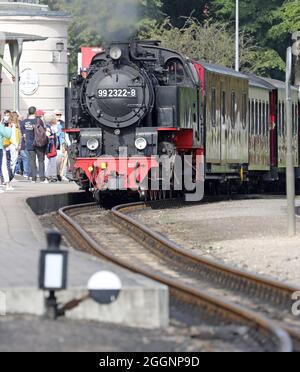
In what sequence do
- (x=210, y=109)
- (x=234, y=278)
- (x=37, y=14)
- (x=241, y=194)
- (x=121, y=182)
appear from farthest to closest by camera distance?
(x=37, y=14)
(x=241, y=194)
(x=210, y=109)
(x=121, y=182)
(x=234, y=278)

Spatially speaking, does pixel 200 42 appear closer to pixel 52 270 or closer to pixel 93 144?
pixel 93 144

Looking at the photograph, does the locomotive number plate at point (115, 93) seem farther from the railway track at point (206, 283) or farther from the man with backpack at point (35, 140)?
the man with backpack at point (35, 140)

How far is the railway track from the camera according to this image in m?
11.0

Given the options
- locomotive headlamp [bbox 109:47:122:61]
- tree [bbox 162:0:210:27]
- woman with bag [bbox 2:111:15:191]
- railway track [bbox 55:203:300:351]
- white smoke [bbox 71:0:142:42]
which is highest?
tree [bbox 162:0:210:27]

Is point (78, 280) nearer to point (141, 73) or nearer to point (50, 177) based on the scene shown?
point (141, 73)

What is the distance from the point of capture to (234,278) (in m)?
14.5

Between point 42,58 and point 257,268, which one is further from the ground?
point 42,58

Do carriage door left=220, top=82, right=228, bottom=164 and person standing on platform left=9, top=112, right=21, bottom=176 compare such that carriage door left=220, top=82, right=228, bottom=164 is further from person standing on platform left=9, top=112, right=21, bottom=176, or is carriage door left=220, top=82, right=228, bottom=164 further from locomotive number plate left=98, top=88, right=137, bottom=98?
person standing on platform left=9, top=112, right=21, bottom=176

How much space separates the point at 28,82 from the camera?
164 ft

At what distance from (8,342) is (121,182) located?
1731 centimetres

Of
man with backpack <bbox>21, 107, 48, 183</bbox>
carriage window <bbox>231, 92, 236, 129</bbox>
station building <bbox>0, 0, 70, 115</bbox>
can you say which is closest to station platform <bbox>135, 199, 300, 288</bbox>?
carriage window <bbox>231, 92, 236, 129</bbox>

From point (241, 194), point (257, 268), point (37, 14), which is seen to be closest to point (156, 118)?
point (241, 194)

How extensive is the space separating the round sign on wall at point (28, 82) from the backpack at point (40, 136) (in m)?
17.1

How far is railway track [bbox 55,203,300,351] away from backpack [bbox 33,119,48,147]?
1012 cm
